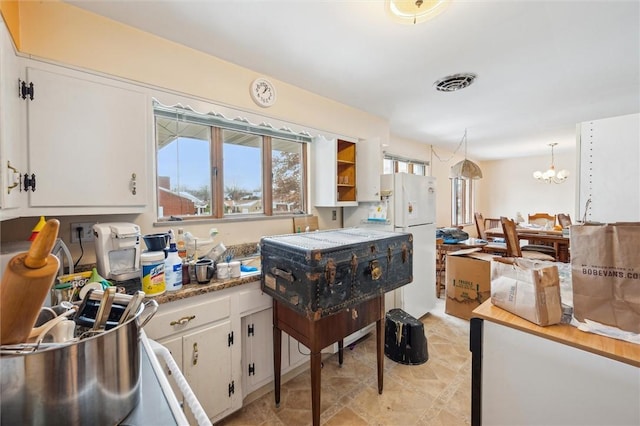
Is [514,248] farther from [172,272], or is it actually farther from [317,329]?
[172,272]

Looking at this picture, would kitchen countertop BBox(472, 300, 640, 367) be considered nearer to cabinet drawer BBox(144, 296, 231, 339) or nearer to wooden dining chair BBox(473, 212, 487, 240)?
cabinet drawer BBox(144, 296, 231, 339)

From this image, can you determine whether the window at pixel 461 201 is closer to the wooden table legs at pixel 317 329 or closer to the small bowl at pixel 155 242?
the wooden table legs at pixel 317 329

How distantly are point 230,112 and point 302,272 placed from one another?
1380 millimetres

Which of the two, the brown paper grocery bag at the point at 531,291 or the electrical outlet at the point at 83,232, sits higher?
the electrical outlet at the point at 83,232

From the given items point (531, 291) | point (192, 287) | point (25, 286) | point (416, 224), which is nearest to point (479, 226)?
point (416, 224)

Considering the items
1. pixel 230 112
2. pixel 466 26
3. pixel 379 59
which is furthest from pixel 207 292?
pixel 466 26

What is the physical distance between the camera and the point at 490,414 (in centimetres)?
115

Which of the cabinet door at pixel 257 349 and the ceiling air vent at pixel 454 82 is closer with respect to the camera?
the cabinet door at pixel 257 349

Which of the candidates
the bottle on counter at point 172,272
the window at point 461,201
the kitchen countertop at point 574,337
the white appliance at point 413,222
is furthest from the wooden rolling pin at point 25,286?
the window at point 461,201

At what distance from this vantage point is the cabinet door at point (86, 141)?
4.14ft

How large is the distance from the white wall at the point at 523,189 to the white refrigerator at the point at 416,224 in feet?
17.9

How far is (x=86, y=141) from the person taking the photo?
1.37 meters

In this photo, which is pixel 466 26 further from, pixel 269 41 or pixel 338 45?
pixel 269 41

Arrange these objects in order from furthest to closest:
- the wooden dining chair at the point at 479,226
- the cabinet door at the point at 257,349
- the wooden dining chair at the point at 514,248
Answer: the wooden dining chair at the point at 479,226, the wooden dining chair at the point at 514,248, the cabinet door at the point at 257,349
